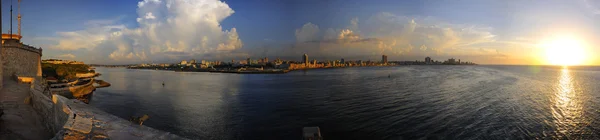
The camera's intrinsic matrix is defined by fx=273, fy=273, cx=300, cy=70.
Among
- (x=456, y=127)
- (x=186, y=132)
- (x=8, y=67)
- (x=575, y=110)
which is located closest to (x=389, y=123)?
(x=456, y=127)

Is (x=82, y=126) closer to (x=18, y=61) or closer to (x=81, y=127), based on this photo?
(x=81, y=127)

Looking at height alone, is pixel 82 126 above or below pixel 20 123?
above

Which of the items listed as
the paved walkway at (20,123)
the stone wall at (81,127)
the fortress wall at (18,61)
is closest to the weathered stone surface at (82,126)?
the stone wall at (81,127)

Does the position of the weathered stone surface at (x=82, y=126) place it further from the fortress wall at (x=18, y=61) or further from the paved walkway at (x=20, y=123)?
the fortress wall at (x=18, y=61)

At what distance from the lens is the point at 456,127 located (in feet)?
41.8

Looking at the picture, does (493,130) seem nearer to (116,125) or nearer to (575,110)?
(575,110)

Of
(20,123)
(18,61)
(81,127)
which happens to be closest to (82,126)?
(81,127)

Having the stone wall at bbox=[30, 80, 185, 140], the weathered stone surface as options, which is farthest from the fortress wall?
the weathered stone surface

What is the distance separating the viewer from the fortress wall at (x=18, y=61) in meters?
21.0

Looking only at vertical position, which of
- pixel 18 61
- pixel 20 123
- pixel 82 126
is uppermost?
pixel 18 61

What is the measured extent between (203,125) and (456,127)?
12.1m

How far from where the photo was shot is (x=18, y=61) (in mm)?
22203

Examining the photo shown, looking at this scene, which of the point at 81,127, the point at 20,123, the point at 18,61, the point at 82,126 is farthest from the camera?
the point at 18,61

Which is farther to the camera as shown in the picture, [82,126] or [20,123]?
[20,123]
